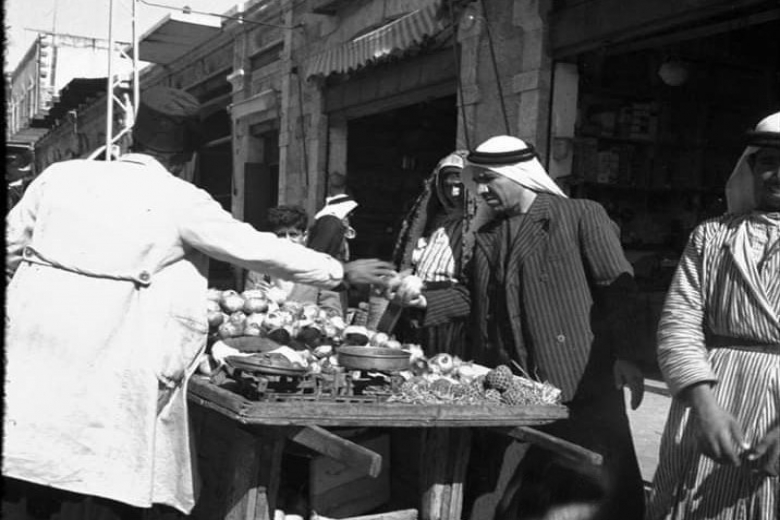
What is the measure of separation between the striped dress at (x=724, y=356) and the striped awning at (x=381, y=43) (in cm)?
648

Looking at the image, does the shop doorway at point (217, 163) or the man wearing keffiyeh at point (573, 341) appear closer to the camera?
the man wearing keffiyeh at point (573, 341)

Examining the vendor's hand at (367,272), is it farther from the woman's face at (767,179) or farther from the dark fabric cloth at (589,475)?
the woman's face at (767,179)

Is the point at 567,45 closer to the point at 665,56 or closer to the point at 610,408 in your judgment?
the point at 665,56

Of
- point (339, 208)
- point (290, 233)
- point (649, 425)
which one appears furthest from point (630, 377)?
point (290, 233)

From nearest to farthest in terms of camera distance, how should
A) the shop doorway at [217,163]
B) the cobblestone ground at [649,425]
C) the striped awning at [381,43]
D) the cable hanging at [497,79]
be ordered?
the cobblestone ground at [649,425] → the cable hanging at [497,79] → the striped awning at [381,43] → the shop doorway at [217,163]

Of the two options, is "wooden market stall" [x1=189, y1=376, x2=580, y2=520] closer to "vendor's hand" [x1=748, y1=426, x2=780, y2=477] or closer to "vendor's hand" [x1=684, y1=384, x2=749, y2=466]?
"vendor's hand" [x1=684, y1=384, x2=749, y2=466]

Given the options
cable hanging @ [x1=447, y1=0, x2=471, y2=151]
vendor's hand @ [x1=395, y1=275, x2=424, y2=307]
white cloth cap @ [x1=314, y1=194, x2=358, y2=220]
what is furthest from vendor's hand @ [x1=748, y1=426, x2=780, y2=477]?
cable hanging @ [x1=447, y1=0, x2=471, y2=151]

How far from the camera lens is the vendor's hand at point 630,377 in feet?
9.41

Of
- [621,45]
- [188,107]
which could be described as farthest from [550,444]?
[621,45]

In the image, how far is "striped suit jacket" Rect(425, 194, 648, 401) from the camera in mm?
2895

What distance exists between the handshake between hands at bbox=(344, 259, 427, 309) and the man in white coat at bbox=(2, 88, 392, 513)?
41cm

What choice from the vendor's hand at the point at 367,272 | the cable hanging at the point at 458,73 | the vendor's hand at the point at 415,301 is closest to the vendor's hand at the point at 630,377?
the vendor's hand at the point at 415,301

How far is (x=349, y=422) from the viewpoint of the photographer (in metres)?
2.48

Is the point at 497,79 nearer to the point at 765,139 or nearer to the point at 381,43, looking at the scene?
the point at 381,43
